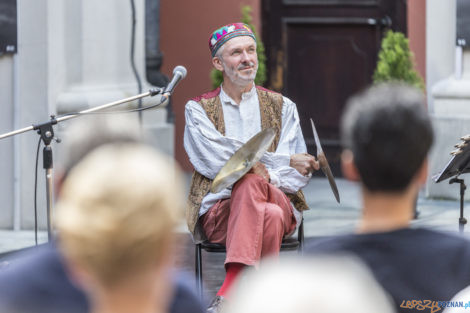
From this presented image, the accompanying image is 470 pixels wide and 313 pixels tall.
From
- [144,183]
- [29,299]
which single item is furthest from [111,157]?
[29,299]

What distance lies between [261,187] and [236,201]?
0.46 ft

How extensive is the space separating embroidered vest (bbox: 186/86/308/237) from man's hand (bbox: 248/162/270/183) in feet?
0.54

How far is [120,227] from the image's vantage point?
1665mm

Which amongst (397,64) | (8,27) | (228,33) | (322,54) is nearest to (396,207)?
(228,33)

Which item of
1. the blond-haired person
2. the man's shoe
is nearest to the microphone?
the man's shoe

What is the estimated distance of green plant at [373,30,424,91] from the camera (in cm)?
800

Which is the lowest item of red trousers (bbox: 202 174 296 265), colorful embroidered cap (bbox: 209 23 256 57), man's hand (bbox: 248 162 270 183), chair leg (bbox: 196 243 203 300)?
chair leg (bbox: 196 243 203 300)

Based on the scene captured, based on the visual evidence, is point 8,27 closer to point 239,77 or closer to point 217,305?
point 239,77

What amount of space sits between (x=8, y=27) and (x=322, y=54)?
11.3ft

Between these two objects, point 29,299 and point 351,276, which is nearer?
point 351,276

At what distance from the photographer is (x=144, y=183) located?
1.68 metres

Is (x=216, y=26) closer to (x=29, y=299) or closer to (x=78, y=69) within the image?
(x=78, y=69)

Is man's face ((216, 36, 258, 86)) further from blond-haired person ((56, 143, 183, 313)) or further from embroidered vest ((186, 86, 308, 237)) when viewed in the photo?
blond-haired person ((56, 143, 183, 313))

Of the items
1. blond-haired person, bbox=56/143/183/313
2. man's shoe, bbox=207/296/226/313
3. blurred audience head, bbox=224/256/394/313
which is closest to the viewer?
blurred audience head, bbox=224/256/394/313
